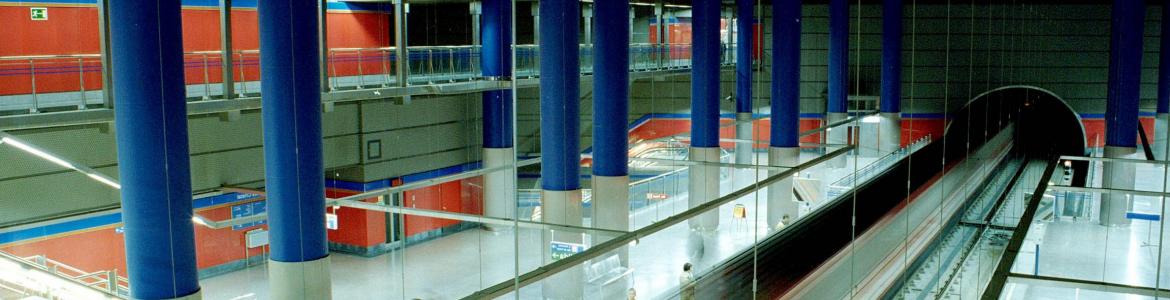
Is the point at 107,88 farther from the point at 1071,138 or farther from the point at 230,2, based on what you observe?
the point at 1071,138

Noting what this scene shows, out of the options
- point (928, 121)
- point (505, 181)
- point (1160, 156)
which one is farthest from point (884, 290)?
point (928, 121)

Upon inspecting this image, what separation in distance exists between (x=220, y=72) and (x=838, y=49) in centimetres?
1883

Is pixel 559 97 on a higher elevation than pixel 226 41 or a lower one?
lower

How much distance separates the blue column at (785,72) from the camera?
2094 centimetres

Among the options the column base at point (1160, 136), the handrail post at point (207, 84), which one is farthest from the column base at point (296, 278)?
the column base at point (1160, 136)

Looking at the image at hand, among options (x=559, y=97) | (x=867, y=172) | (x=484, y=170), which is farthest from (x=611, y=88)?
(x=867, y=172)

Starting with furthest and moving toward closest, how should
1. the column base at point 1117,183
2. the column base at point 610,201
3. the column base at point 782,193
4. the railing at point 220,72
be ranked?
the column base at point 782,193 < the column base at point 1117,183 < the column base at point 610,201 < the railing at point 220,72

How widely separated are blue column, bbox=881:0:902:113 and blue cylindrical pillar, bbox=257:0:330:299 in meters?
22.1

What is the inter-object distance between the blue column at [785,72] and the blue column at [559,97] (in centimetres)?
760

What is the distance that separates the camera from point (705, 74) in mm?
20531

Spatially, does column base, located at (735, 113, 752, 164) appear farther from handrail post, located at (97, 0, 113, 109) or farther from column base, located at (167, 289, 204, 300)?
handrail post, located at (97, 0, 113, 109)

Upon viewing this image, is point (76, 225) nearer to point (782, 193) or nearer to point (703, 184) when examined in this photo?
point (703, 184)

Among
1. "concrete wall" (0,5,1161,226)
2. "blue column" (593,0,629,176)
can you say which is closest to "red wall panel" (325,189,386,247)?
"concrete wall" (0,5,1161,226)

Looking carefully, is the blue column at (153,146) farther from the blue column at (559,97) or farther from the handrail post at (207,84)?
the blue column at (559,97)
